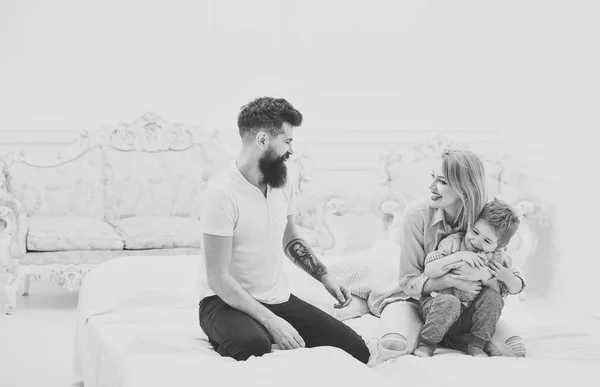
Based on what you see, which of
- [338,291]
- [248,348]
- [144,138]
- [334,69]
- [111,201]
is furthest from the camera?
[334,69]

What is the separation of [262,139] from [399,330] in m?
0.75

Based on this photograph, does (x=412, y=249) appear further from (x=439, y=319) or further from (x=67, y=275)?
(x=67, y=275)

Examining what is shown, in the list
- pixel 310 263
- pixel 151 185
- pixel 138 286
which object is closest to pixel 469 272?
pixel 310 263

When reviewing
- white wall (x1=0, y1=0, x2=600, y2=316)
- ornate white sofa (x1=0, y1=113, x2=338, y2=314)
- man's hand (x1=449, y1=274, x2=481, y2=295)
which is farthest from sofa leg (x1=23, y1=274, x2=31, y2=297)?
man's hand (x1=449, y1=274, x2=481, y2=295)

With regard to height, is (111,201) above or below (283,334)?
below

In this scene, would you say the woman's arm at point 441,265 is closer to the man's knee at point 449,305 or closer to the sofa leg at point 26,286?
the man's knee at point 449,305

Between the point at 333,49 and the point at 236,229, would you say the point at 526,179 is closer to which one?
the point at 333,49

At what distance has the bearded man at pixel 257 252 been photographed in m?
2.65

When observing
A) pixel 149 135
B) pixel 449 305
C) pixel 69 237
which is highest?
pixel 149 135

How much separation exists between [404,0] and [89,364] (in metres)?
4.99

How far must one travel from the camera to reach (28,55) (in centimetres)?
622

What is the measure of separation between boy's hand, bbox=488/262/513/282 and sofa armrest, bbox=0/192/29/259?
10.5 ft

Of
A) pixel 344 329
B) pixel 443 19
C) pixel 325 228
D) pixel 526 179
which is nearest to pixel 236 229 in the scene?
pixel 344 329

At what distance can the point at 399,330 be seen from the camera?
2680mm
